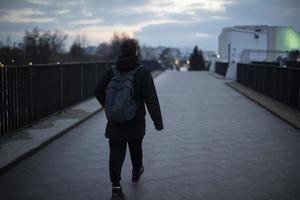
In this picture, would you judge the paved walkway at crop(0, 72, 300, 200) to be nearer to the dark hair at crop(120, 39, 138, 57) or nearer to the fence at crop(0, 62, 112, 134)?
the fence at crop(0, 62, 112, 134)

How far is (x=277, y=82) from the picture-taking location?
16938 millimetres

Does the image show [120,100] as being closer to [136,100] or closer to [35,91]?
[136,100]

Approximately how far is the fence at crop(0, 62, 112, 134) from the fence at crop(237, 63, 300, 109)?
6527 millimetres

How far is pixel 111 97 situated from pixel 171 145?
369 centimetres

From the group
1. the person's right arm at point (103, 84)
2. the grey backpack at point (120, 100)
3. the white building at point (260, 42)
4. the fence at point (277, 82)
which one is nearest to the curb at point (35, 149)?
the person's right arm at point (103, 84)

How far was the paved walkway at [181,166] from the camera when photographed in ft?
18.6

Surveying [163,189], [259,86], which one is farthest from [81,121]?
[259,86]

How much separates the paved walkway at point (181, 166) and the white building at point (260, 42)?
40861mm

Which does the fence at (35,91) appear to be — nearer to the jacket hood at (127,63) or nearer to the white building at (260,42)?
the jacket hood at (127,63)

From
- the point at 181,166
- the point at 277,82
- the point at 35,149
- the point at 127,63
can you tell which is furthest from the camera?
the point at 277,82

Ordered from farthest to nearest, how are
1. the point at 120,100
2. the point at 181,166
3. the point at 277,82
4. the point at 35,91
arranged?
the point at 277,82 < the point at 35,91 < the point at 181,166 < the point at 120,100

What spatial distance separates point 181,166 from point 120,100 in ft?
7.09

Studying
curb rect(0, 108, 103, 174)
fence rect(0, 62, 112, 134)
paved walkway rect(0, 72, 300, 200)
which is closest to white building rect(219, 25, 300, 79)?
fence rect(0, 62, 112, 134)

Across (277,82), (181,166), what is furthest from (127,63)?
(277,82)
